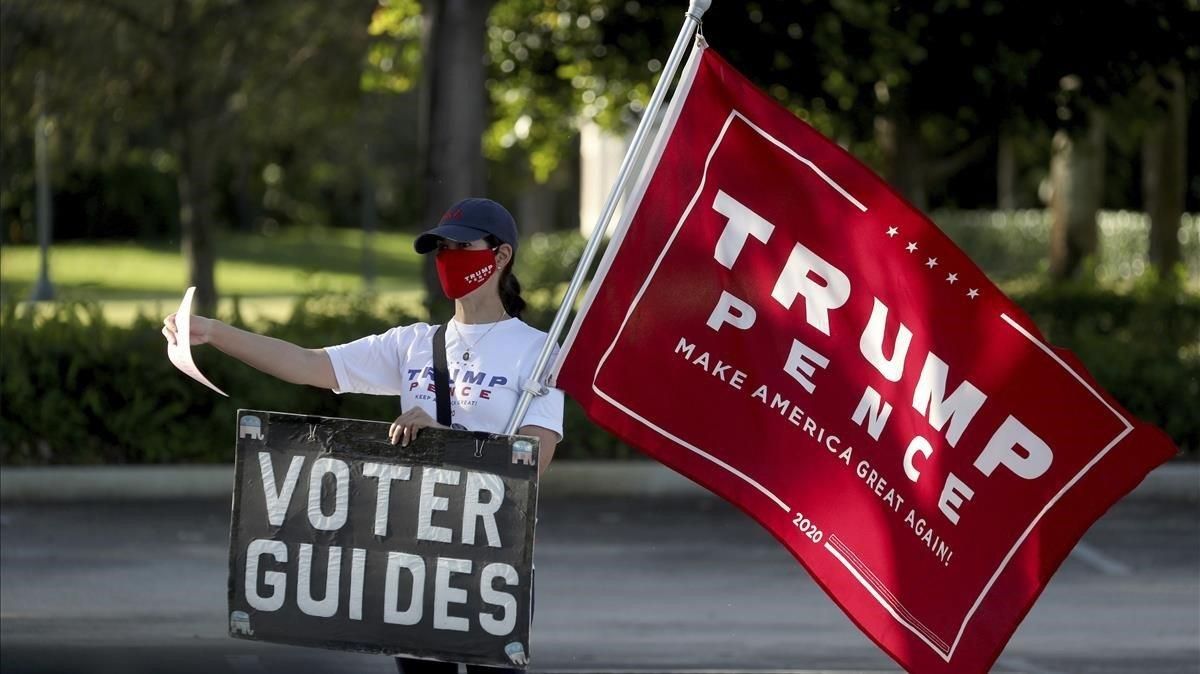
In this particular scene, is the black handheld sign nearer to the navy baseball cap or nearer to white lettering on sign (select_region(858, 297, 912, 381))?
the navy baseball cap

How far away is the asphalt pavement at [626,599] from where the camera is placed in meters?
7.96

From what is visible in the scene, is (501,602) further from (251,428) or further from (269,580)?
(251,428)

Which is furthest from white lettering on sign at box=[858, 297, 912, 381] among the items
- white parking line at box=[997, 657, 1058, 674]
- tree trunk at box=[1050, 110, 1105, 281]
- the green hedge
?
tree trunk at box=[1050, 110, 1105, 281]

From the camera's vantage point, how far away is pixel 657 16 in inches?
632

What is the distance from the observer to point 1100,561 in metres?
10.6

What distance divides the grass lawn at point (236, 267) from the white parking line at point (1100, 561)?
63.5 feet

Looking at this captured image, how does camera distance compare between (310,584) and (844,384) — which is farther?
(844,384)

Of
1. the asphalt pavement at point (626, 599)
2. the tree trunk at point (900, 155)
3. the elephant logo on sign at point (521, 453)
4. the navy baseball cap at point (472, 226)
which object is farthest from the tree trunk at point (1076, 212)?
the elephant logo on sign at point (521, 453)

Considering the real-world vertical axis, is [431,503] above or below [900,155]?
above

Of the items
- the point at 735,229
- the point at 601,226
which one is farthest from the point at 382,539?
the point at 735,229

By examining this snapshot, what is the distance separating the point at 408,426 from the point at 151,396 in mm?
8042

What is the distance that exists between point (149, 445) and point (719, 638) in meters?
5.05

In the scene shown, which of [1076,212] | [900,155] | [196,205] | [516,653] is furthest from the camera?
[1076,212]

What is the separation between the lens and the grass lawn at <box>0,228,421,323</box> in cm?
3566
